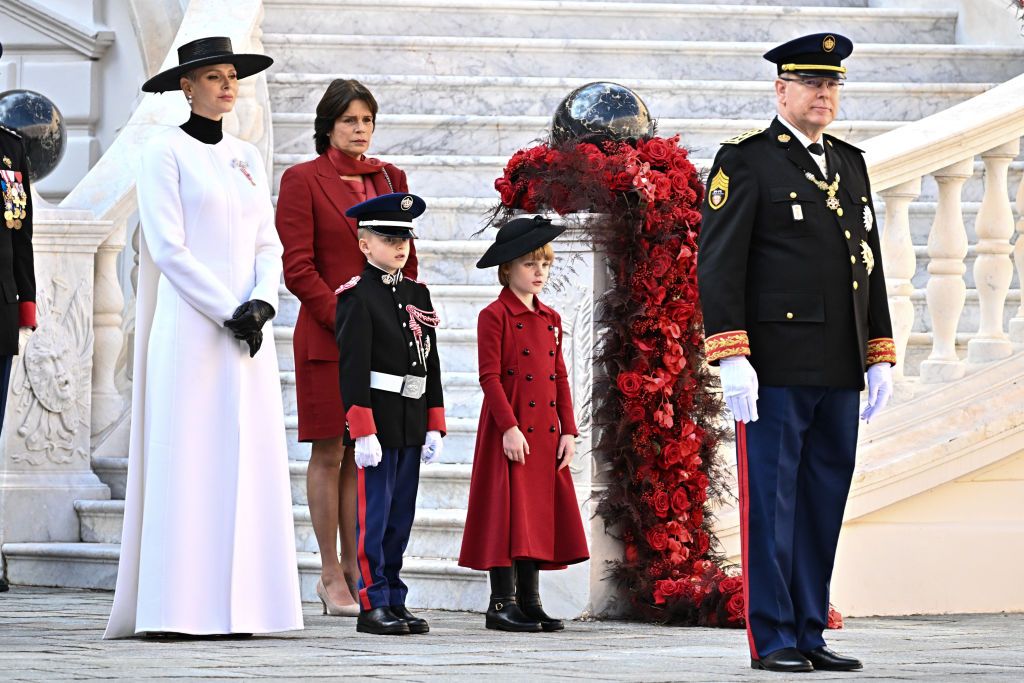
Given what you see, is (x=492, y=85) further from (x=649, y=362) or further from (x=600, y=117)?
(x=649, y=362)

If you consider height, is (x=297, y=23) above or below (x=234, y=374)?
above

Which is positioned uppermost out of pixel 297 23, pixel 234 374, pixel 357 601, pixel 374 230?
pixel 297 23

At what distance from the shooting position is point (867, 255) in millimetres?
5535

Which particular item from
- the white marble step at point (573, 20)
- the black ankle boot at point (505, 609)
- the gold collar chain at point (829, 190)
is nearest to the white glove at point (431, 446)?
the black ankle boot at point (505, 609)

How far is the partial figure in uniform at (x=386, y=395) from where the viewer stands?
6.30 metres

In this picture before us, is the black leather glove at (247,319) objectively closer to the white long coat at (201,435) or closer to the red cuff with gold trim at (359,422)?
the white long coat at (201,435)

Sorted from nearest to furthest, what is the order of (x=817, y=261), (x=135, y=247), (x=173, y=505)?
(x=817, y=261)
(x=173, y=505)
(x=135, y=247)

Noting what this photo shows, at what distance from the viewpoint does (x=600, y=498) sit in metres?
7.00

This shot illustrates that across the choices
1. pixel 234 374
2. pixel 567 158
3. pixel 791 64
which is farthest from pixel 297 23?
pixel 791 64

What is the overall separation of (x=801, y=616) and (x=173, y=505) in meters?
1.91

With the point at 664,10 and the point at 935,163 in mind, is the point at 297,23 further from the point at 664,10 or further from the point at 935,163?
the point at 935,163

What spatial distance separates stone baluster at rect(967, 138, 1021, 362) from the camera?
7.40m

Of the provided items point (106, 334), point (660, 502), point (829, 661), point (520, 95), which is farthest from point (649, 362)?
point (520, 95)

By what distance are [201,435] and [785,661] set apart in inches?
76.3
